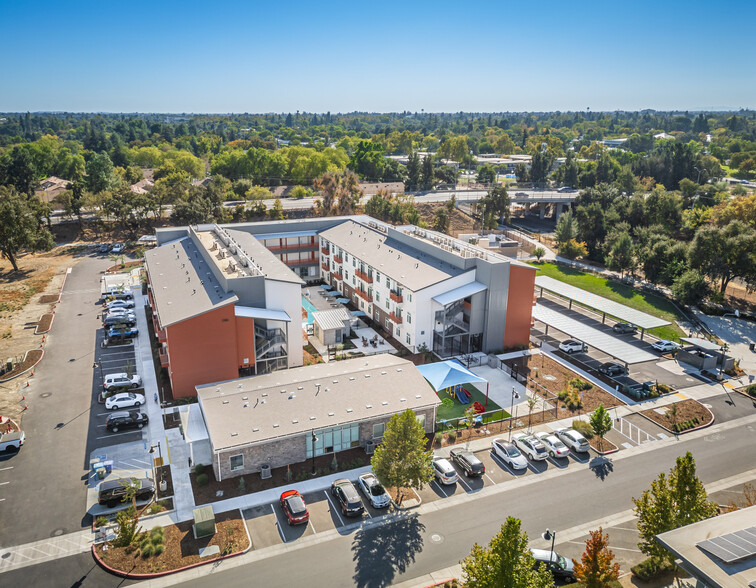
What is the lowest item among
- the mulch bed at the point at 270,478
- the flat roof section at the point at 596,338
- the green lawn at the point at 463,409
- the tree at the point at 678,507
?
the green lawn at the point at 463,409

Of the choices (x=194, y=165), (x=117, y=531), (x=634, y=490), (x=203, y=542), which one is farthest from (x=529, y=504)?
(x=194, y=165)

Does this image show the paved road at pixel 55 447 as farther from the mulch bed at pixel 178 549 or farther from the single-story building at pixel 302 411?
the single-story building at pixel 302 411

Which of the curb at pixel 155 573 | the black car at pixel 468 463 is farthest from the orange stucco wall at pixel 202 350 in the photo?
the black car at pixel 468 463

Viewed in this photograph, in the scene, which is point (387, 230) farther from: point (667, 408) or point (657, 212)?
point (657, 212)

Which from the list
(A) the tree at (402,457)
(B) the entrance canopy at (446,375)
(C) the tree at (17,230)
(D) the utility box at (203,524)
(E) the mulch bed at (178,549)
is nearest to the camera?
(E) the mulch bed at (178,549)

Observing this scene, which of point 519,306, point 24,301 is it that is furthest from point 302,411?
point 24,301

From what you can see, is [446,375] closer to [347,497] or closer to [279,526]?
[347,497]

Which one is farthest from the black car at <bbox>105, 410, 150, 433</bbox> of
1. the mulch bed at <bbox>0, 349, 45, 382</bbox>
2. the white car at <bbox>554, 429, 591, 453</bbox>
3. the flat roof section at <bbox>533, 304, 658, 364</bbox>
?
the flat roof section at <bbox>533, 304, 658, 364</bbox>

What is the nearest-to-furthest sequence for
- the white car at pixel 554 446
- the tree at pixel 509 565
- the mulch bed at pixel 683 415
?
1. the tree at pixel 509 565
2. the white car at pixel 554 446
3. the mulch bed at pixel 683 415
